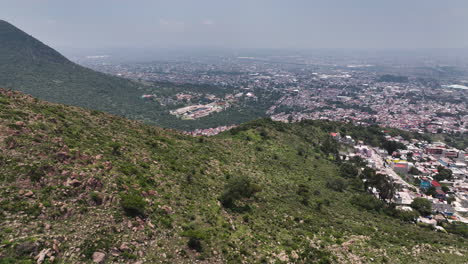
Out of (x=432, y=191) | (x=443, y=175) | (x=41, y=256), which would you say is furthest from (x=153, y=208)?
(x=443, y=175)

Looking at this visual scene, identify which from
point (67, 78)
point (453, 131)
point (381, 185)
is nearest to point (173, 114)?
point (67, 78)

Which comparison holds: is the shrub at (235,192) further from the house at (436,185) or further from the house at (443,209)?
the house at (436,185)

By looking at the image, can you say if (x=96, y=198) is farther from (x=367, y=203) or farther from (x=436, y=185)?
(x=436, y=185)

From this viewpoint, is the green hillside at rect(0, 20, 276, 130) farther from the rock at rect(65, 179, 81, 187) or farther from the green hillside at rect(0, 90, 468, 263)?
the rock at rect(65, 179, 81, 187)

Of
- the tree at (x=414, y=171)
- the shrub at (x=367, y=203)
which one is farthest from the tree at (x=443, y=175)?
the shrub at (x=367, y=203)

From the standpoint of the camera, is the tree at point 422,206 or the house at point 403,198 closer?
the tree at point 422,206

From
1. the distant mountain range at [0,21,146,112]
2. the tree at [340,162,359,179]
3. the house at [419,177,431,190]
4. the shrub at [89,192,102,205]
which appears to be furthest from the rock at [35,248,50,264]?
the distant mountain range at [0,21,146,112]
